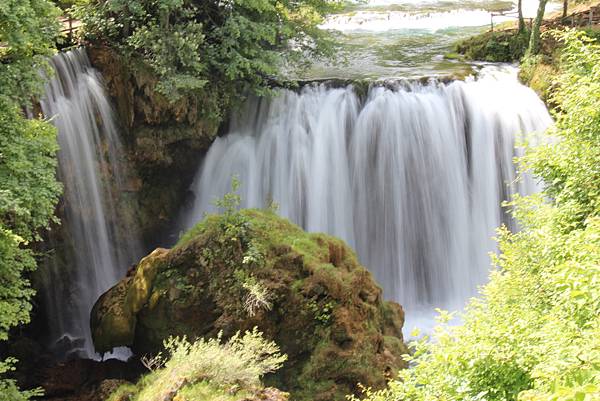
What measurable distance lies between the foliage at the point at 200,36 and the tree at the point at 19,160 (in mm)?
3242

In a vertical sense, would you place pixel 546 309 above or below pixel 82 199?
below

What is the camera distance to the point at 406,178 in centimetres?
1457

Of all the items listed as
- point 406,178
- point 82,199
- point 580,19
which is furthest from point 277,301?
point 580,19

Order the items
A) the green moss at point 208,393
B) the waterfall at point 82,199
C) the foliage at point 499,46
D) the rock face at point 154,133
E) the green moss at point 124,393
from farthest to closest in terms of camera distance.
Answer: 1. the foliage at point 499,46
2. the rock face at point 154,133
3. the waterfall at point 82,199
4. the green moss at point 124,393
5. the green moss at point 208,393

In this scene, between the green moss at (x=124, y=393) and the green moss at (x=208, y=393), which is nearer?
the green moss at (x=208, y=393)

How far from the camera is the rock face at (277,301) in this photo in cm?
897

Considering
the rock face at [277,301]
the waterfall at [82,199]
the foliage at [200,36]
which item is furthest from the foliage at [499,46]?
the waterfall at [82,199]

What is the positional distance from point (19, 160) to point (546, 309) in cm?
745

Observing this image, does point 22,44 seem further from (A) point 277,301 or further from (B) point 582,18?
(B) point 582,18

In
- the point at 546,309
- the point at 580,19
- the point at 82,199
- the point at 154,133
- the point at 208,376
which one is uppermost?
the point at 580,19

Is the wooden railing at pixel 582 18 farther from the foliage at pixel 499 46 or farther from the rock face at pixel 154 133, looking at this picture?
the rock face at pixel 154 133

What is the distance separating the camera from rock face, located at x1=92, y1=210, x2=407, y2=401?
29.4 ft

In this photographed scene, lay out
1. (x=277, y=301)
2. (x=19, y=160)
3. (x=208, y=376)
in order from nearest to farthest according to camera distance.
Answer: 1. (x=208, y=376)
2. (x=19, y=160)
3. (x=277, y=301)

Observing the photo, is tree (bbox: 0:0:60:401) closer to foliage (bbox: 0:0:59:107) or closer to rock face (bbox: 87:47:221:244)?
foliage (bbox: 0:0:59:107)
